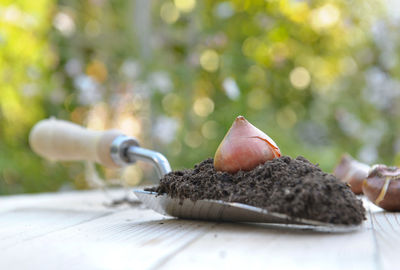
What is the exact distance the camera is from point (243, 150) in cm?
70

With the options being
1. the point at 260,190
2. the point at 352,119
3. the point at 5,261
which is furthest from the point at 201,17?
the point at 5,261

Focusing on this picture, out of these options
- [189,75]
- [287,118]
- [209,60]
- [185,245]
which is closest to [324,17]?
[287,118]

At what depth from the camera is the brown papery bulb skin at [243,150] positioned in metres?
0.70

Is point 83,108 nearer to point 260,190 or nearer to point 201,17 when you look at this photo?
point 201,17

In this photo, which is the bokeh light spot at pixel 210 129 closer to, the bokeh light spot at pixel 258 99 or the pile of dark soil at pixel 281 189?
the bokeh light spot at pixel 258 99

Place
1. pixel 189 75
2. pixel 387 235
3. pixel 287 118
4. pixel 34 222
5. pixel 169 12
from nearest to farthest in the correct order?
1. pixel 387 235
2. pixel 34 222
3. pixel 189 75
4. pixel 169 12
5. pixel 287 118

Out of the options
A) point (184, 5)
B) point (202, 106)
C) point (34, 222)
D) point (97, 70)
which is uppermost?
point (184, 5)

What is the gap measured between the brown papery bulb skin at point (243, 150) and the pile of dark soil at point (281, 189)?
2 centimetres

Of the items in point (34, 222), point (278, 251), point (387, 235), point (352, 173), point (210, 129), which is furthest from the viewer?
point (210, 129)

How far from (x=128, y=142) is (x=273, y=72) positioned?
1.37m

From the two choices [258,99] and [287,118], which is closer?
[258,99]

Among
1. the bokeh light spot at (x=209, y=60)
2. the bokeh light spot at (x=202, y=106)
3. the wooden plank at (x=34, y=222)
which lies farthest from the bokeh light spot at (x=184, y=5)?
the wooden plank at (x=34, y=222)

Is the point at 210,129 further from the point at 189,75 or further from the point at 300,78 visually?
the point at 300,78

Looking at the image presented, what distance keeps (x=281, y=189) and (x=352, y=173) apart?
52 cm
